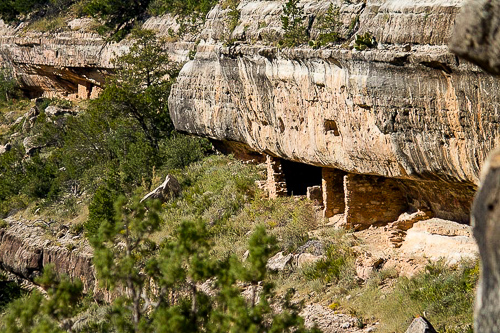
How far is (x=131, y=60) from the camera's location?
1053 inches

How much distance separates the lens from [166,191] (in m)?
20.9

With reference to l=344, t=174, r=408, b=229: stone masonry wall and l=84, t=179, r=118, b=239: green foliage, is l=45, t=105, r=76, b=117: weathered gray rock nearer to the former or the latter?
l=84, t=179, r=118, b=239: green foliage

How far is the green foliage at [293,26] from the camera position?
50.0 ft

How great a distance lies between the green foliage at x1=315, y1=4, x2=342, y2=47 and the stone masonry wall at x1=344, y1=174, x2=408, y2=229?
2.59m

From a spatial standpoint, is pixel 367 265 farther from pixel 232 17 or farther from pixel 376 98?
pixel 232 17

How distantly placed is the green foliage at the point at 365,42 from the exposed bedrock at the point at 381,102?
90 millimetres

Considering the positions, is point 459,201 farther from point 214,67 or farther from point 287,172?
point 214,67

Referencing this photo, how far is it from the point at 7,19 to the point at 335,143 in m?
35.3

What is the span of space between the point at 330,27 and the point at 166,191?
814 cm

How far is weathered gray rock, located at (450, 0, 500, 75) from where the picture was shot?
5.10m

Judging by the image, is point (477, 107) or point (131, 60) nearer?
point (477, 107)

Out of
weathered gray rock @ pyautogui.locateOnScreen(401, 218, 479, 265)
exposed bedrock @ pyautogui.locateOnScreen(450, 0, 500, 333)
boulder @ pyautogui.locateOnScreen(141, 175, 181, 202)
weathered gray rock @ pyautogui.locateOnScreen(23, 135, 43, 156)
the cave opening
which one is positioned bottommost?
weathered gray rock @ pyautogui.locateOnScreen(23, 135, 43, 156)

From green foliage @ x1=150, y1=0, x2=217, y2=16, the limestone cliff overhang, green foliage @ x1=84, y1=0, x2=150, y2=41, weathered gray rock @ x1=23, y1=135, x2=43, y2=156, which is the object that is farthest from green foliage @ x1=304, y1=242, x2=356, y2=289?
green foliage @ x1=84, y1=0, x2=150, y2=41

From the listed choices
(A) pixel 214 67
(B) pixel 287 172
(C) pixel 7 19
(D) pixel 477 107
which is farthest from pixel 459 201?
(C) pixel 7 19
